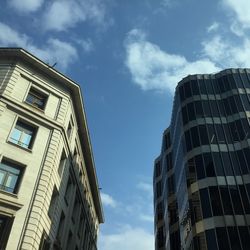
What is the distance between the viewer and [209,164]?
31906mm

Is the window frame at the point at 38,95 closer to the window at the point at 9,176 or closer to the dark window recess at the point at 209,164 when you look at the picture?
the window at the point at 9,176

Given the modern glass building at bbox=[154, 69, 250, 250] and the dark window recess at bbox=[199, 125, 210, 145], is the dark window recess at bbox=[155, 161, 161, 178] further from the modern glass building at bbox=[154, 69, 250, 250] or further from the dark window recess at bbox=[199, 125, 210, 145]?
the dark window recess at bbox=[199, 125, 210, 145]

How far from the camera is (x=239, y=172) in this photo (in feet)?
103

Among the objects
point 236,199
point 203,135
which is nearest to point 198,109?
point 203,135

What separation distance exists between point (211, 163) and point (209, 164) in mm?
230

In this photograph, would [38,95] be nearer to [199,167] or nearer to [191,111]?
[199,167]

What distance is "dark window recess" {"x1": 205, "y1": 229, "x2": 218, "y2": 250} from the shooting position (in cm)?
2667

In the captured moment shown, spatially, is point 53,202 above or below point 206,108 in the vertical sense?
below

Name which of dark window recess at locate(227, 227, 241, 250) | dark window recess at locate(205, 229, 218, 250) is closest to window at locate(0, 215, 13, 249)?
dark window recess at locate(205, 229, 218, 250)

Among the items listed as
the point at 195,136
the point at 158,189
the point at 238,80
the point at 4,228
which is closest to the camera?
the point at 4,228

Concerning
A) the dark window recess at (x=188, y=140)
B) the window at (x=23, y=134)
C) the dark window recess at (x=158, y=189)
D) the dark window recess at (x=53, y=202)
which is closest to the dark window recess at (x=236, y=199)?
the dark window recess at (x=188, y=140)

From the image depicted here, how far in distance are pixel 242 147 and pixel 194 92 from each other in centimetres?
908

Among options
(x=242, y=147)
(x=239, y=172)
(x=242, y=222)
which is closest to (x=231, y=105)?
(x=242, y=147)

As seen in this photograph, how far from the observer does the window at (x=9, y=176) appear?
2112 centimetres
